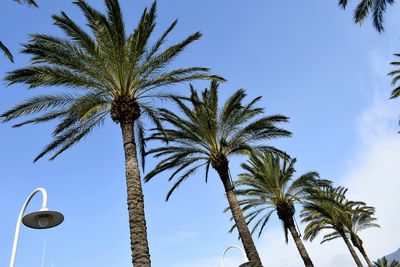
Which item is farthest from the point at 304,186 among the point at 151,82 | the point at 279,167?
the point at 151,82

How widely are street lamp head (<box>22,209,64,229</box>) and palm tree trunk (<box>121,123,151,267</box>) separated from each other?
7.86ft

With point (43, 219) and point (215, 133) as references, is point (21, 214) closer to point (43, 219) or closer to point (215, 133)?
point (43, 219)

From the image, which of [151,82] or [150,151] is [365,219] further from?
[151,82]

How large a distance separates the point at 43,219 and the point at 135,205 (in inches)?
120

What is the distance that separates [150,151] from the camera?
61.0 ft

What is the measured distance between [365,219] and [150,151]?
31.2 meters

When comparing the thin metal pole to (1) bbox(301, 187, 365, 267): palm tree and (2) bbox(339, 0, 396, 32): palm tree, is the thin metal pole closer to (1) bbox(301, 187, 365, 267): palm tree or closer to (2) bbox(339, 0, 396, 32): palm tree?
(2) bbox(339, 0, 396, 32): palm tree

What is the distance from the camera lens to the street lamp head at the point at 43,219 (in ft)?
26.1

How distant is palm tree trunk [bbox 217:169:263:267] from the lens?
16.5 metres

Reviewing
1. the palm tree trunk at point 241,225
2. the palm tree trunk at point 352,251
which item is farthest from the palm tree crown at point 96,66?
the palm tree trunk at point 352,251

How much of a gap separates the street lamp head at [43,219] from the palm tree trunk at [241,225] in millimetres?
10203

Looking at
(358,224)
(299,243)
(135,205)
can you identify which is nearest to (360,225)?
(358,224)

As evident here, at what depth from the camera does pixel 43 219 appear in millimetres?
8148

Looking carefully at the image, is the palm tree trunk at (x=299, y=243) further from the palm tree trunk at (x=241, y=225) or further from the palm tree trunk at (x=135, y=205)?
the palm tree trunk at (x=135, y=205)
